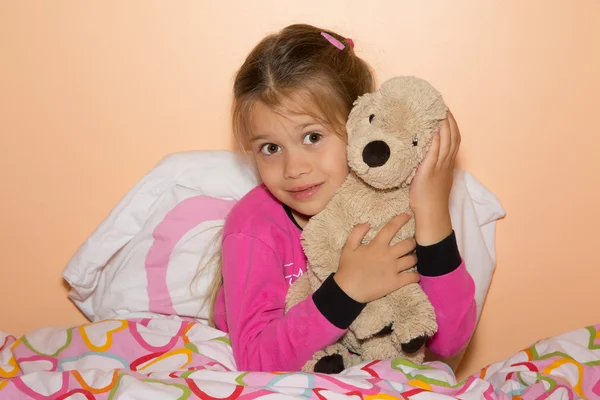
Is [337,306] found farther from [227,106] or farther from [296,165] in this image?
[227,106]

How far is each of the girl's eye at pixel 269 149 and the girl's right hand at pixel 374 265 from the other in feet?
0.73

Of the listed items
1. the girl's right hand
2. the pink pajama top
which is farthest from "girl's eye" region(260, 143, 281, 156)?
the girl's right hand

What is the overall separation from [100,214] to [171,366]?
570mm

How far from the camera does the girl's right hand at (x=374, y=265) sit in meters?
1.14

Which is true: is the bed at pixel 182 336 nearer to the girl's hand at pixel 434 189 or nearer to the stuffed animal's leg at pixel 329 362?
the stuffed animal's leg at pixel 329 362

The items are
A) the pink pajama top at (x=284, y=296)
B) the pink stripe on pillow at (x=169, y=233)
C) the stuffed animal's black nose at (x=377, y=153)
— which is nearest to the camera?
the stuffed animal's black nose at (x=377, y=153)

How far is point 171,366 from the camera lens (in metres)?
1.29

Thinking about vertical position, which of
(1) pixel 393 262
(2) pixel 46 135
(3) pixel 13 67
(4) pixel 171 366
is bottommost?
(4) pixel 171 366

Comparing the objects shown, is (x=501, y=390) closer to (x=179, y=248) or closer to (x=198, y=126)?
(x=179, y=248)

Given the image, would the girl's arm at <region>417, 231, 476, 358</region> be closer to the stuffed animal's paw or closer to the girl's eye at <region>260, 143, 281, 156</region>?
the stuffed animal's paw

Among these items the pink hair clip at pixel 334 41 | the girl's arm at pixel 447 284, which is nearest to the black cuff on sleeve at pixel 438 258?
the girl's arm at pixel 447 284

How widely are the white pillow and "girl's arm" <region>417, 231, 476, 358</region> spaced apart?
334 millimetres

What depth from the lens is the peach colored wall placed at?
5.35ft

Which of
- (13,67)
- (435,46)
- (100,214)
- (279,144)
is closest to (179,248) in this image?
(100,214)
